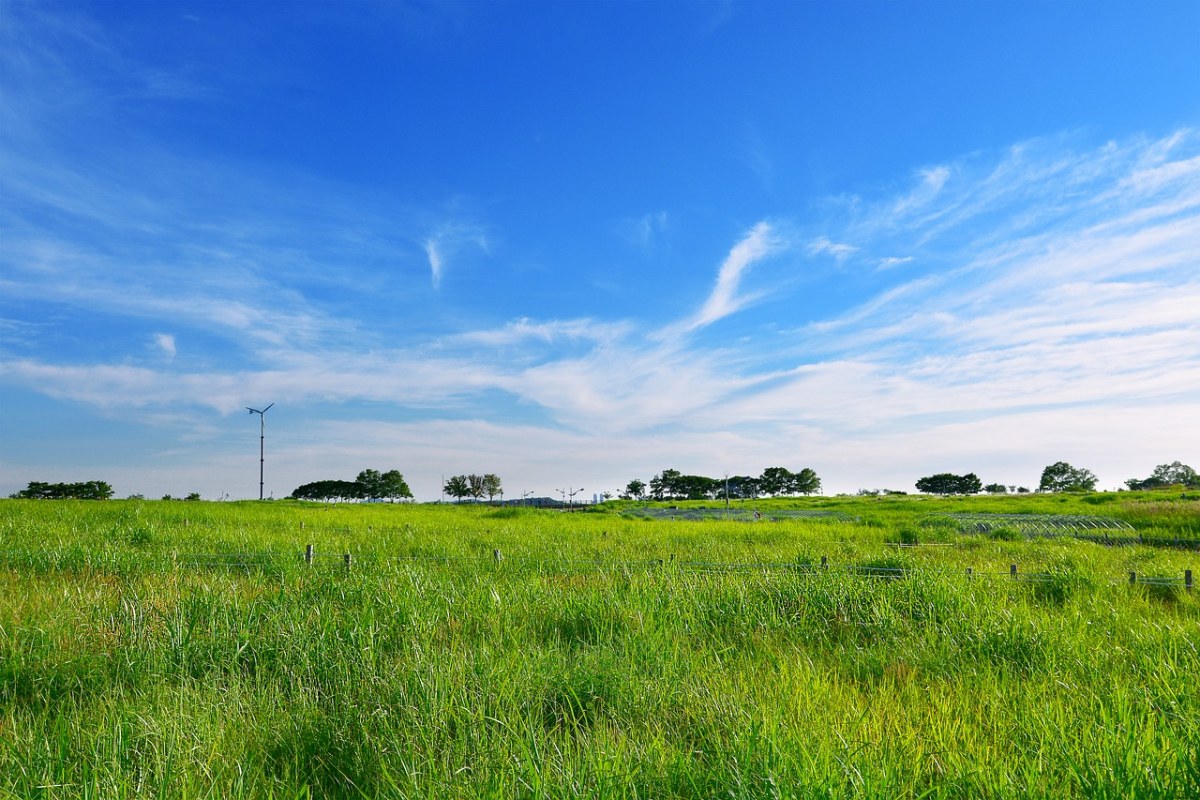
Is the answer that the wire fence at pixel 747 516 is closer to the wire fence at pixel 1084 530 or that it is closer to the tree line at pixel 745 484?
the wire fence at pixel 1084 530

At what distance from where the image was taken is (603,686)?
159 inches

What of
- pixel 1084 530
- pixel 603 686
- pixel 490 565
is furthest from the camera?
pixel 1084 530

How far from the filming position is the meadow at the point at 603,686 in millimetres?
3020

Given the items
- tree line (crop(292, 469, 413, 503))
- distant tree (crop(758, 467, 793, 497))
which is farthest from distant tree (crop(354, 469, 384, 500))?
distant tree (crop(758, 467, 793, 497))

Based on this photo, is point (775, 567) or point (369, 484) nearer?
point (775, 567)

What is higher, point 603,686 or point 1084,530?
point 603,686

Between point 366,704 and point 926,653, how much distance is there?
13.1 ft

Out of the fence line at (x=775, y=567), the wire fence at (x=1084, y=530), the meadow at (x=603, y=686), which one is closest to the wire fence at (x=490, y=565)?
the fence line at (x=775, y=567)

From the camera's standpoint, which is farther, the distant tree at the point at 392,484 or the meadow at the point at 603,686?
the distant tree at the point at 392,484

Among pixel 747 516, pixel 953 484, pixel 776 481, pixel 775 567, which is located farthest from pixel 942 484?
pixel 775 567

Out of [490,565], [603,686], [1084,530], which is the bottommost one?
[1084,530]

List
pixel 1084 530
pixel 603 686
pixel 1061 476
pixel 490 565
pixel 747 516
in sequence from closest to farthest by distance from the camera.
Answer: pixel 603 686 → pixel 490 565 → pixel 1084 530 → pixel 747 516 → pixel 1061 476

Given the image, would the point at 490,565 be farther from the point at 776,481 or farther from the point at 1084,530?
the point at 776,481

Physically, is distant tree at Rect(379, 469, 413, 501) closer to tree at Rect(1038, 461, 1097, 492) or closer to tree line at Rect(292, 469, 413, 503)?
tree line at Rect(292, 469, 413, 503)
